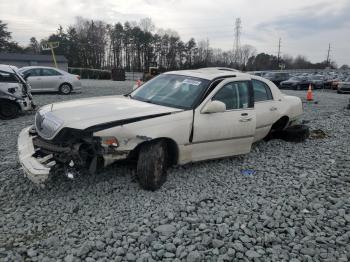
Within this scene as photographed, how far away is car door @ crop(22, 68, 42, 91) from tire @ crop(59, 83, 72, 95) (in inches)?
38.2

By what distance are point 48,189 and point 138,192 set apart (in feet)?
3.93

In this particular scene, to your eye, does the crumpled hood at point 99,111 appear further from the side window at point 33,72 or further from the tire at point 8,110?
the side window at point 33,72

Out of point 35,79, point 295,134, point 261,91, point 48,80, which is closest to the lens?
point 261,91

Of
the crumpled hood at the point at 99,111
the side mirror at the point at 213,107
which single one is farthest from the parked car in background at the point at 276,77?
the crumpled hood at the point at 99,111

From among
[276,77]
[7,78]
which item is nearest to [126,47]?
[276,77]

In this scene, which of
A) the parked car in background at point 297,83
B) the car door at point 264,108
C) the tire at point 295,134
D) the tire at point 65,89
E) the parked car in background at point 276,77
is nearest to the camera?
the car door at point 264,108

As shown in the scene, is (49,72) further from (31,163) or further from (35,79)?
(31,163)

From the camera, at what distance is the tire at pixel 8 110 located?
9.67 metres

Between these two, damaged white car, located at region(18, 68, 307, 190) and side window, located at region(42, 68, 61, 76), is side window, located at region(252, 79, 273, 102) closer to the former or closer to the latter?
damaged white car, located at region(18, 68, 307, 190)

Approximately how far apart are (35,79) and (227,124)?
12709mm

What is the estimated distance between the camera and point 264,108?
652cm

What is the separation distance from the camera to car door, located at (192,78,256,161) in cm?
504

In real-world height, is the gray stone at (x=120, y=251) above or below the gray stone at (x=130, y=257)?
above

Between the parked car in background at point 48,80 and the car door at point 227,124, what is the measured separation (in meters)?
12.3
